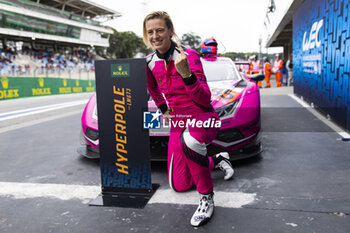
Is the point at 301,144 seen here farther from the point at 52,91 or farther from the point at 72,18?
the point at 72,18

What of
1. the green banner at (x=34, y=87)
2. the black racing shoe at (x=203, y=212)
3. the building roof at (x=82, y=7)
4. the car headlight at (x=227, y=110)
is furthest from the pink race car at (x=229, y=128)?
the building roof at (x=82, y=7)

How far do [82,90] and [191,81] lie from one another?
21.1m

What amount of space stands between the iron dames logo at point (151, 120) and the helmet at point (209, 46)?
362cm

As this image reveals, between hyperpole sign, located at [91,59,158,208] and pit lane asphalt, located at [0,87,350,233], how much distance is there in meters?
0.23

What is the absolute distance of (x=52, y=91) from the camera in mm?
17828

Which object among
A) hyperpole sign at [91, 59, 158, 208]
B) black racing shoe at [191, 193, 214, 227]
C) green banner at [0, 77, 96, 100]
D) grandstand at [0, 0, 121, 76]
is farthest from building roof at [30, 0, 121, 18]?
black racing shoe at [191, 193, 214, 227]

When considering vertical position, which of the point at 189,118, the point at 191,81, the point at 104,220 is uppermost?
the point at 191,81

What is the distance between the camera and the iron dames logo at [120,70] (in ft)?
8.37

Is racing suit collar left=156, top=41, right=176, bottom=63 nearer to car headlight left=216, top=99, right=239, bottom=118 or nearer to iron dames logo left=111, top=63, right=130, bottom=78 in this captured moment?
iron dames logo left=111, top=63, right=130, bottom=78

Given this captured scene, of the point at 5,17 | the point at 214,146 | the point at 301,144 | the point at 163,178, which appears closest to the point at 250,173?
the point at 214,146

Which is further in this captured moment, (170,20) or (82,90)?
(82,90)

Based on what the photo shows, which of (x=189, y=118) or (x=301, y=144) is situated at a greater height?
(x=189, y=118)

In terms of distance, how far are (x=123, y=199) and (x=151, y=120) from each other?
790 mm

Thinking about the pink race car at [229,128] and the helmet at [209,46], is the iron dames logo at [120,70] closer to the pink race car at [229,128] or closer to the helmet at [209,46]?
the pink race car at [229,128]
